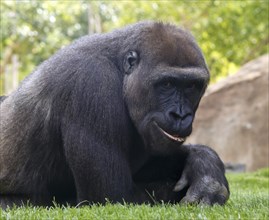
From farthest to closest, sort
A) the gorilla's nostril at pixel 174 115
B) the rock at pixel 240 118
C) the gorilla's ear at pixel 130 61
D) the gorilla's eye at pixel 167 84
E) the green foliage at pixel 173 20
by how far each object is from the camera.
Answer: the green foliage at pixel 173 20, the rock at pixel 240 118, the gorilla's ear at pixel 130 61, the gorilla's eye at pixel 167 84, the gorilla's nostril at pixel 174 115

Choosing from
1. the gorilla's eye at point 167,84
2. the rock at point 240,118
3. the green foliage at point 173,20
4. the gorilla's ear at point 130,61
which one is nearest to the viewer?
the gorilla's eye at point 167,84

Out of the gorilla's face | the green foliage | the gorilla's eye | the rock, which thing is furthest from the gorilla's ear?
the green foliage

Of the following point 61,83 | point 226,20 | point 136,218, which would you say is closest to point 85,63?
point 61,83

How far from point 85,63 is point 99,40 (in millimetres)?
381

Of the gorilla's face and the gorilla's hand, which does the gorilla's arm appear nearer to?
the gorilla's hand

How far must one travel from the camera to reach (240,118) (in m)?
13.9

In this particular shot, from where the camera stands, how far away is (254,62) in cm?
1467

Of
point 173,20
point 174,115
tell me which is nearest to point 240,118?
point 174,115

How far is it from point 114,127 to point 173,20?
18687mm

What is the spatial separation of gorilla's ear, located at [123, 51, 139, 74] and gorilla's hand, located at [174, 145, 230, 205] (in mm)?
931

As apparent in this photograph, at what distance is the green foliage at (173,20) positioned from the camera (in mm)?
22953

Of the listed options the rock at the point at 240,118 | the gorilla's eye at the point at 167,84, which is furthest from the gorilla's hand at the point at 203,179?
the rock at the point at 240,118

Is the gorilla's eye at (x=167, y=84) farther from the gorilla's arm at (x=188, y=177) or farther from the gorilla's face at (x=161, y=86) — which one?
the gorilla's arm at (x=188, y=177)

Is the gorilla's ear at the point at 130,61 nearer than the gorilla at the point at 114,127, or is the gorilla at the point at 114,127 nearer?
the gorilla at the point at 114,127
